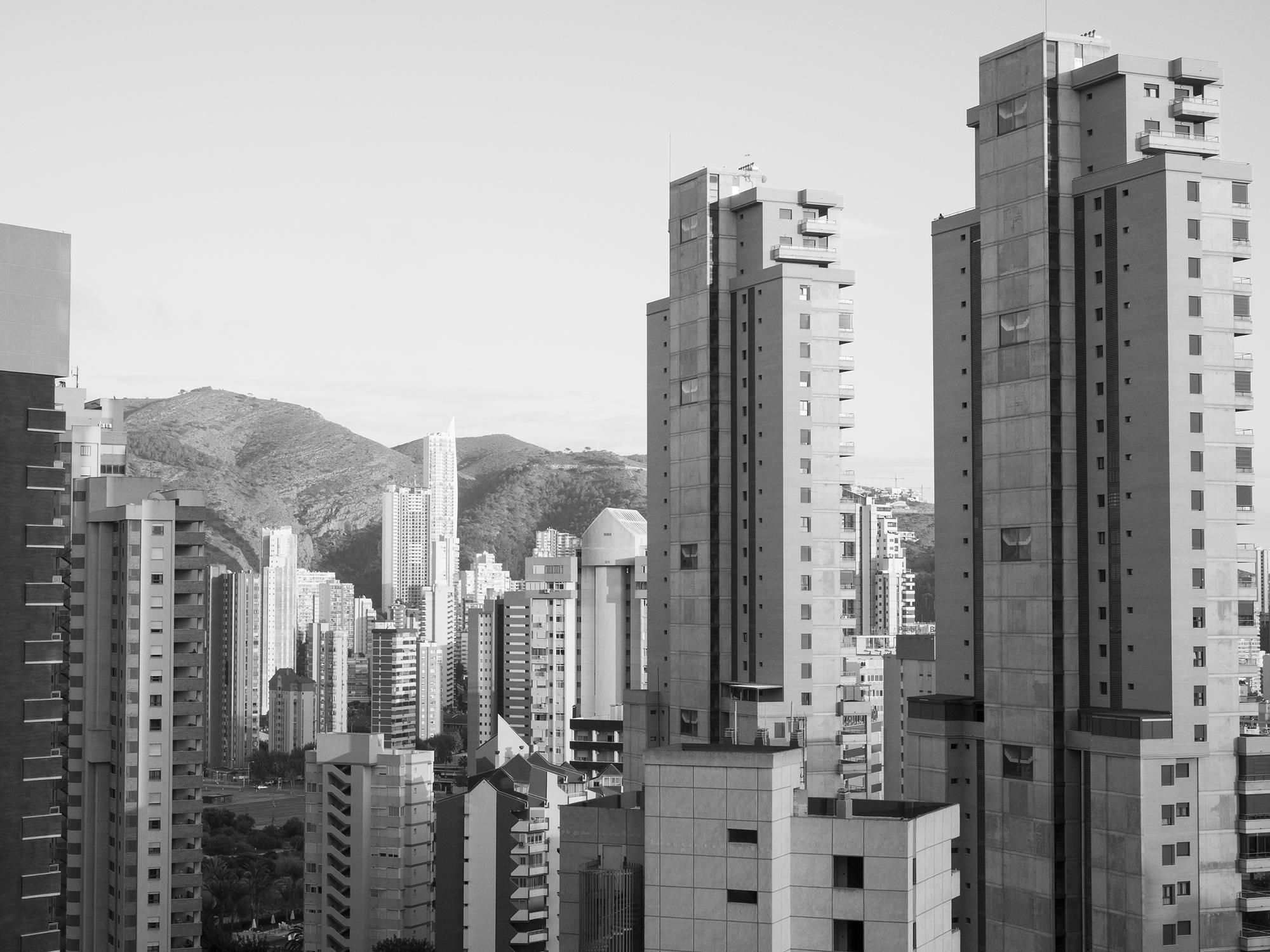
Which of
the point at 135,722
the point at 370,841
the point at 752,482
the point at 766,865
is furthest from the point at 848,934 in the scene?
the point at 370,841

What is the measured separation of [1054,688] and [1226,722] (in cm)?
425

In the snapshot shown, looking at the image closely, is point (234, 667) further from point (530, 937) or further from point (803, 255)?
point (803, 255)

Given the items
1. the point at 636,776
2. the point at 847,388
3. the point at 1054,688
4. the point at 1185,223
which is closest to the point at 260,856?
the point at 636,776

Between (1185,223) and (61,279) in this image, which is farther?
(1185,223)

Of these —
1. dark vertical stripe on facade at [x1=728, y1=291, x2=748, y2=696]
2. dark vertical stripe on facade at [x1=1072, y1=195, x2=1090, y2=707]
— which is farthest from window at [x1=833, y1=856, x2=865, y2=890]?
dark vertical stripe on facade at [x1=728, y1=291, x2=748, y2=696]

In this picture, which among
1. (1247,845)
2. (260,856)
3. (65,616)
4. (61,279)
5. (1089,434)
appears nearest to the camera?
(61,279)

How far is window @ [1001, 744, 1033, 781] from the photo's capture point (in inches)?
1497

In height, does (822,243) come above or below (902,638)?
above

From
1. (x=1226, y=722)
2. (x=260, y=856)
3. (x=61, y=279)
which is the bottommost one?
(x=260, y=856)

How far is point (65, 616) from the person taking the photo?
1997 inches

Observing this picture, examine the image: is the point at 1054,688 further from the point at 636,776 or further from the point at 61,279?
the point at 61,279

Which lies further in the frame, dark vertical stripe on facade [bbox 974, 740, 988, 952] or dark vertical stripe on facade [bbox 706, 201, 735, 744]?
dark vertical stripe on facade [bbox 706, 201, 735, 744]

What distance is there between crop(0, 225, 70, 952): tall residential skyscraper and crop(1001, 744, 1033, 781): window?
2376cm

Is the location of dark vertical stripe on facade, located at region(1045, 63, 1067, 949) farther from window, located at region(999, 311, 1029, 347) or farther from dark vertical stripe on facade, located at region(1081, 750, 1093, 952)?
window, located at region(999, 311, 1029, 347)
